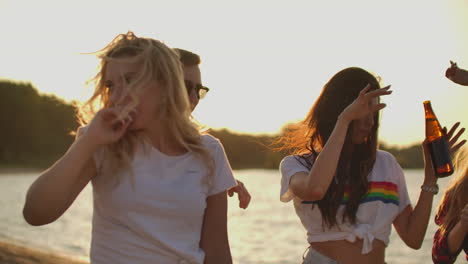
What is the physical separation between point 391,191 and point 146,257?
1.57 meters

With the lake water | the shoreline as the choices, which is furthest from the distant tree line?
the shoreline

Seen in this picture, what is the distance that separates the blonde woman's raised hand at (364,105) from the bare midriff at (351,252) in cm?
74

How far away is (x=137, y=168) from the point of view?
282cm

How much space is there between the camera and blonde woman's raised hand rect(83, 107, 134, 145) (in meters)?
2.56

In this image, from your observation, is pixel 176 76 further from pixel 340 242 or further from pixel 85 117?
pixel 340 242

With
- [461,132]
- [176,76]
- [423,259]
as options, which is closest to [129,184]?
[176,76]

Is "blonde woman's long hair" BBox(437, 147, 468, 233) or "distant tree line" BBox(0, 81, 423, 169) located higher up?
"blonde woman's long hair" BBox(437, 147, 468, 233)

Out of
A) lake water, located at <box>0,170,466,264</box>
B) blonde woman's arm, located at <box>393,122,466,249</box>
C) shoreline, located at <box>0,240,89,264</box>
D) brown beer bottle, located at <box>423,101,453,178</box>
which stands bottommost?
lake water, located at <box>0,170,466,264</box>

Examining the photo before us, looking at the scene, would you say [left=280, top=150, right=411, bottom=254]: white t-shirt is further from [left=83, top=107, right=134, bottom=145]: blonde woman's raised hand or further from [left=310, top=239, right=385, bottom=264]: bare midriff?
[left=83, top=107, right=134, bottom=145]: blonde woman's raised hand

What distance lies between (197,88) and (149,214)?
1.37 m

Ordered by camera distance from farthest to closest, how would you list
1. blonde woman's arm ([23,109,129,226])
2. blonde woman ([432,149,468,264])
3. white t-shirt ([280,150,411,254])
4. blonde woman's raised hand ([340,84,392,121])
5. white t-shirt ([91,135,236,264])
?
blonde woman ([432,149,468,264]) → white t-shirt ([280,150,411,254]) → blonde woman's raised hand ([340,84,392,121]) → white t-shirt ([91,135,236,264]) → blonde woman's arm ([23,109,129,226])

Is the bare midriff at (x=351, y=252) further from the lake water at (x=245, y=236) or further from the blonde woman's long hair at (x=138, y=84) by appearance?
the lake water at (x=245, y=236)

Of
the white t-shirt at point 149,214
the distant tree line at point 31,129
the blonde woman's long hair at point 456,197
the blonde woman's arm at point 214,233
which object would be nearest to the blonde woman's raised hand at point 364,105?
the blonde woman's arm at point 214,233

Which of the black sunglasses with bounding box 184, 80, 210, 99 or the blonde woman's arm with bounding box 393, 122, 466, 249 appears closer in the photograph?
the blonde woman's arm with bounding box 393, 122, 466, 249
